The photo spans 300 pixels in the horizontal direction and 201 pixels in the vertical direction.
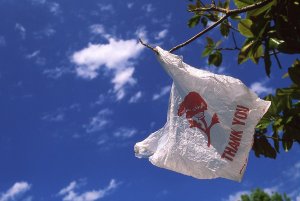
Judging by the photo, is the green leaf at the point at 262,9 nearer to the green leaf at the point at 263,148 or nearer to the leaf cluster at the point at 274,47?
the leaf cluster at the point at 274,47

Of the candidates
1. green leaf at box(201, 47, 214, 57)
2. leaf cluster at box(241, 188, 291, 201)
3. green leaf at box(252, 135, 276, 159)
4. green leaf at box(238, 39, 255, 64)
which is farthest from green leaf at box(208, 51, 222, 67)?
leaf cluster at box(241, 188, 291, 201)

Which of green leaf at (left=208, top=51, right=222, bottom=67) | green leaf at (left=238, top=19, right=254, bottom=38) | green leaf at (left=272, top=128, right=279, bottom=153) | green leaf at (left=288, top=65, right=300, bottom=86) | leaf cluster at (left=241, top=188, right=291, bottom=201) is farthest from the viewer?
leaf cluster at (left=241, top=188, right=291, bottom=201)

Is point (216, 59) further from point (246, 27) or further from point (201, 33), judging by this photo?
point (201, 33)

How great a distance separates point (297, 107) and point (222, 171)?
0.62 metres

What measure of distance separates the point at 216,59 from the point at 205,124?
110cm

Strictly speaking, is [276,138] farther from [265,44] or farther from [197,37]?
[197,37]

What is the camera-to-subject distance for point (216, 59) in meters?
3.63

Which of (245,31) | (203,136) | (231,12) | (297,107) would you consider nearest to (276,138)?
(297,107)

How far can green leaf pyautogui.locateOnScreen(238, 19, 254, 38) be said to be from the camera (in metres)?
2.51

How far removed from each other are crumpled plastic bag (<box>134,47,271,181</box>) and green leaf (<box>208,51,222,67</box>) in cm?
90

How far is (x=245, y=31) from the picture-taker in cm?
255

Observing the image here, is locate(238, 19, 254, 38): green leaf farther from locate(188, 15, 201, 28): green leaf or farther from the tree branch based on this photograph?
locate(188, 15, 201, 28): green leaf

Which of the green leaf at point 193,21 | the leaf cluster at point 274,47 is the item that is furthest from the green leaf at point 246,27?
the green leaf at point 193,21

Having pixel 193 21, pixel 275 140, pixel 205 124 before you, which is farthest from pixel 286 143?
pixel 193 21
